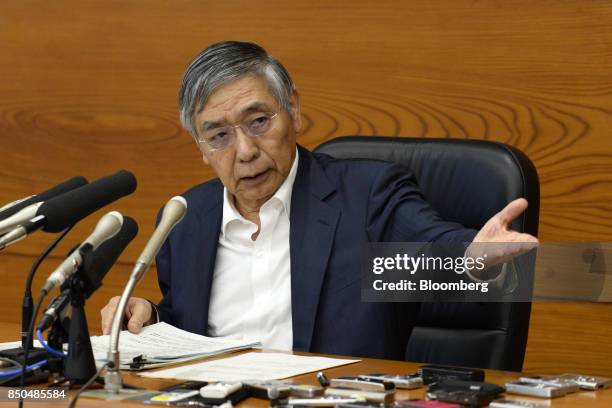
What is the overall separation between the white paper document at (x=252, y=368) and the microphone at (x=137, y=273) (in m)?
0.16

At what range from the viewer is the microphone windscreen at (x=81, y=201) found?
145 centimetres

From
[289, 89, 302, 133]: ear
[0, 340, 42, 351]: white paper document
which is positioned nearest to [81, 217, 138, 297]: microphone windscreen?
[0, 340, 42, 351]: white paper document

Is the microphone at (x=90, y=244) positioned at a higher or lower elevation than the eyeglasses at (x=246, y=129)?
lower

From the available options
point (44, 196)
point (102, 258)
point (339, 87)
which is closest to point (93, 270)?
point (102, 258)

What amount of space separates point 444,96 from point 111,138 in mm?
1264

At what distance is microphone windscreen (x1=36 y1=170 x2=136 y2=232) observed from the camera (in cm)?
145

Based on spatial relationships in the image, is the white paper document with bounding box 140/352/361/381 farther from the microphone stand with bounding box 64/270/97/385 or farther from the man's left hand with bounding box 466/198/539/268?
the man's left hand with bounding box 466/198/539/268

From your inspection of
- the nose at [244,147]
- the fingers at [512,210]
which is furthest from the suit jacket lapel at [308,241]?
the fingers at [512,210]

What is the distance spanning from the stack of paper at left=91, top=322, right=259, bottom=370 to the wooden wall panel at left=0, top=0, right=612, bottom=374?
1.29 meters

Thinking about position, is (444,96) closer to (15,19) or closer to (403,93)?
(403,93)

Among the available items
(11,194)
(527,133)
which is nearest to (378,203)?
(527,133)

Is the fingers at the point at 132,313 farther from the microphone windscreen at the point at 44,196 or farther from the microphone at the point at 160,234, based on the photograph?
the microphone at the point at 160,234

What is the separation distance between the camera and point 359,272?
2.21 m

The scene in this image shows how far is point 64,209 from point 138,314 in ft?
2.21
